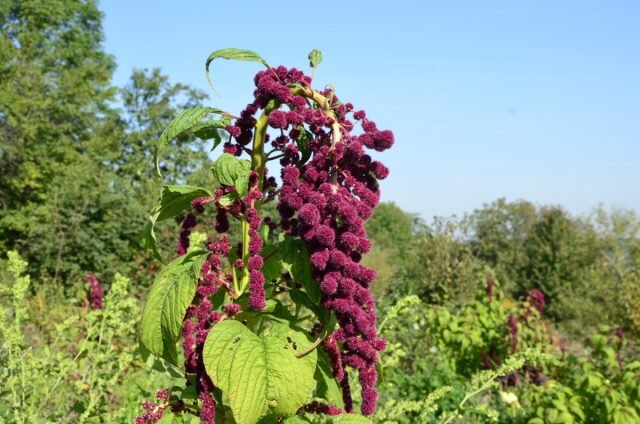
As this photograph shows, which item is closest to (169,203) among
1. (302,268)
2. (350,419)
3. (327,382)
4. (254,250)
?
(254,250)

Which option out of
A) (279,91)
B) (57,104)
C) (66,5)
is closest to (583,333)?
(279,91)

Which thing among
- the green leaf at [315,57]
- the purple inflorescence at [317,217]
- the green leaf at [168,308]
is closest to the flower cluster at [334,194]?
the purple inflorescence at [317,217]

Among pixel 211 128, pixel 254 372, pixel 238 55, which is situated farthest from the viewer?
pixel 211 128

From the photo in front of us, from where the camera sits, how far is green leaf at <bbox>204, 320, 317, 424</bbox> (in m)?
1.44

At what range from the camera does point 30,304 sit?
28.0ft

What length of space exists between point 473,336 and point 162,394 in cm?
540

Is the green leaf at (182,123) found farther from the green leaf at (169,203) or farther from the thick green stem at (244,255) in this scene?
the thick green stem at (244,255)

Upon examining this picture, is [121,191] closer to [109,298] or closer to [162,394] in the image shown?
[109,298]

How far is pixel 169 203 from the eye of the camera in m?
1.81

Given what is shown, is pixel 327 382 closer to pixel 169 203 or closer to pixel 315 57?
pixel 169 203

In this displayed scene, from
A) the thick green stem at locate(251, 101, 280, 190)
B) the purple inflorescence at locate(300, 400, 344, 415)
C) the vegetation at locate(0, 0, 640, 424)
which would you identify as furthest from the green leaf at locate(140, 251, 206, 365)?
the purple inflorescence at locate(300, 400, 344, 415)

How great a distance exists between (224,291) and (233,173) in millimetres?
486

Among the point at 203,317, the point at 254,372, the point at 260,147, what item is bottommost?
the point at 254,372

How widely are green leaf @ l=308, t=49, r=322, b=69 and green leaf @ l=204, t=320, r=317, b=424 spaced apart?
838 millimetres
